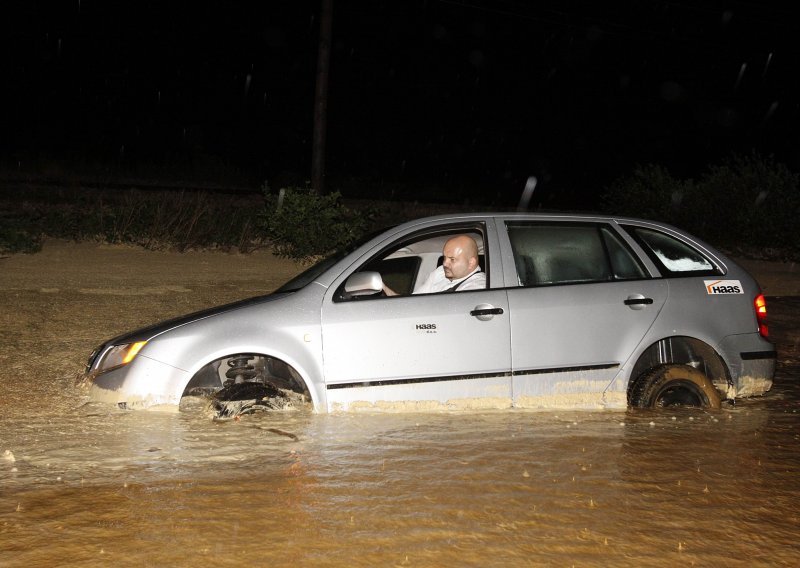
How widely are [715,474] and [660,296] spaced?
1254mm

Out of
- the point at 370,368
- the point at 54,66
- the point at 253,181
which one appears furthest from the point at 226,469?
the point at 54,66

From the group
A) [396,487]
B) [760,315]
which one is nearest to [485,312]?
[396,487]

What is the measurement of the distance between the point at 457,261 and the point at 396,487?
1.77m

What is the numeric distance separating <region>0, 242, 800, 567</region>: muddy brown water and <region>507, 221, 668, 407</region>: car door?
34 centimetres

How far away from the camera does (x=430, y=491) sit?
5395 millimetres

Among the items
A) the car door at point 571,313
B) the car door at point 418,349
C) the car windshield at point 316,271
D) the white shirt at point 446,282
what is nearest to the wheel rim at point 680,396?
the car door at point 571,313

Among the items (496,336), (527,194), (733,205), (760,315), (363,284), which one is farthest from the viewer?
(527,194)

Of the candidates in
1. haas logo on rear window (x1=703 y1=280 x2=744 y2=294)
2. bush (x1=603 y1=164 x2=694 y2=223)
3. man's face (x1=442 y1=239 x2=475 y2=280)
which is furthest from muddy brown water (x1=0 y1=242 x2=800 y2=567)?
bush (x1=603 y1=164 x2=694 y2=223)

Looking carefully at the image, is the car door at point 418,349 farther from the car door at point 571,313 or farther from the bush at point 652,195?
the bush at point 652,195

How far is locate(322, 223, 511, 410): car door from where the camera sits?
611 cm

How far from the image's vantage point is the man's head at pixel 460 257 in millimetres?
6586

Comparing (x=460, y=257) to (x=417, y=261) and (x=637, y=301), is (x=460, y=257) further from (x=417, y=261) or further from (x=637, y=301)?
(x=637, y=301)

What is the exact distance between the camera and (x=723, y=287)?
667 cm

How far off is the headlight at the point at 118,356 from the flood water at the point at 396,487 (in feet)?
0.95
